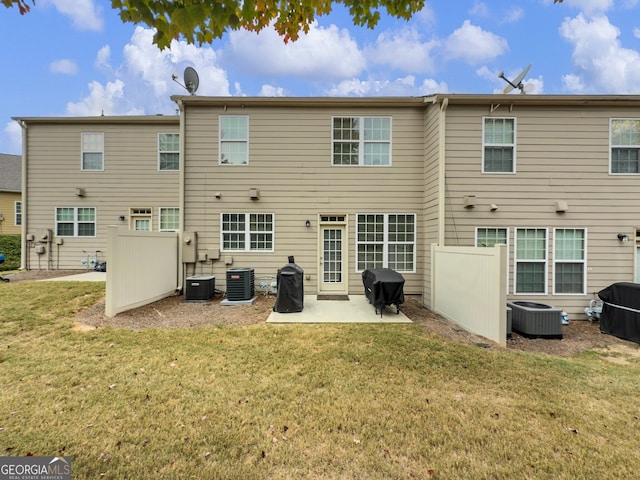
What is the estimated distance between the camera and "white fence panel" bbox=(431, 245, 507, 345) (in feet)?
16.2

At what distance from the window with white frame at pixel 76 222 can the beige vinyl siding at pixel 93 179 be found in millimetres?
163

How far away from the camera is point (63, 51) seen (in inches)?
295

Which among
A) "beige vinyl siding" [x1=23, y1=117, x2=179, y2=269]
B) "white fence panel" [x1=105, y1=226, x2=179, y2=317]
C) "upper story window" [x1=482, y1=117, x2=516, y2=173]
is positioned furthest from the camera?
"beige vinyl siding" [x1=23, y1=117, x2=179, y2=269]

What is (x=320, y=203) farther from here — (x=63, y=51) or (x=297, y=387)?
(x=63, y=51)

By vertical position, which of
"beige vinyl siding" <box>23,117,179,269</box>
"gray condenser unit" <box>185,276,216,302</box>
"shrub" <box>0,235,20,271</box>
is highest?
"beige vinyl siding" <box>23,117,179,269</box>

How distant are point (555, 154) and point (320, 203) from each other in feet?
20.1

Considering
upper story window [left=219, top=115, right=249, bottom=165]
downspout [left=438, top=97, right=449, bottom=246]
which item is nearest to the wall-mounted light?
downspout [left=438, top=97, right=449, bottom=246]

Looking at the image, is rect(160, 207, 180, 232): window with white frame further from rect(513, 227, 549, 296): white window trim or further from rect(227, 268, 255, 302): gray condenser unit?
rect(513, 227, 549, 296): white window trim

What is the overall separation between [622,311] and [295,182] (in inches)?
315

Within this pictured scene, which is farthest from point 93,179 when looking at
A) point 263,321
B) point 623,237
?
point 623,237

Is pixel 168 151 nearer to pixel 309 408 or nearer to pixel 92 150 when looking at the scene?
pixel 92 150

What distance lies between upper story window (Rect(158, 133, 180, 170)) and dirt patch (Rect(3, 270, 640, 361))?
608 centimetres

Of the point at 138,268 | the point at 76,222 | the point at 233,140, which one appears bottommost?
the point at 138,268

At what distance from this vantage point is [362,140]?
26.5ft
